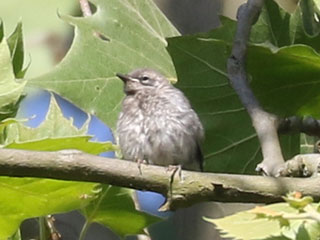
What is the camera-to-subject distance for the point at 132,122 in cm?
255

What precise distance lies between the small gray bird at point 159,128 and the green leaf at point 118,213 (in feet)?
1.76

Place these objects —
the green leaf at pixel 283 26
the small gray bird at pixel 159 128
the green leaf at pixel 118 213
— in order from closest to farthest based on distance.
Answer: the green leaf at pixel 118 213 → the green leaf at pixel 283 26 → the small gray bird at pixel 159 128

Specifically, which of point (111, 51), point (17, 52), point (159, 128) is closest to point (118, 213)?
point (17, 52)

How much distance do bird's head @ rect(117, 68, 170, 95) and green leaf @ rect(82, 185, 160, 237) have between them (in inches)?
24.0

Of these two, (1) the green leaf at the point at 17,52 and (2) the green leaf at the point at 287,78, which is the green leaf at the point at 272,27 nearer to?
(2) the green leaf at the point at 287,78

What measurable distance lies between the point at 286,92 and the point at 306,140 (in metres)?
0.45

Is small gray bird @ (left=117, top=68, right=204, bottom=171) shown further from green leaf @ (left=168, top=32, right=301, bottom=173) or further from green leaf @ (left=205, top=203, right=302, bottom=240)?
green leaf @ (left=205, top=203, right=302, bottom=240)

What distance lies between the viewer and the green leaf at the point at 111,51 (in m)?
2.06

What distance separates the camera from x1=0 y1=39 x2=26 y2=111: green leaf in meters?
1.56

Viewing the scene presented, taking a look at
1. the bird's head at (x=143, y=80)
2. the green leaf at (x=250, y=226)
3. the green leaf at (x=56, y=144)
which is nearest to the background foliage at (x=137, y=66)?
the green leaf at (x=56, y=144)

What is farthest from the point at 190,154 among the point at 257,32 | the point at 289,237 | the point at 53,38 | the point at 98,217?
the point at 289,237

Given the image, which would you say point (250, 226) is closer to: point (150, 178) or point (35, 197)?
point (150, 178)

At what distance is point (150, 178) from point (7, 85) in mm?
324

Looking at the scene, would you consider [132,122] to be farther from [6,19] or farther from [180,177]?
[6,19]
